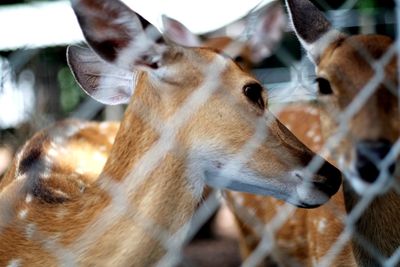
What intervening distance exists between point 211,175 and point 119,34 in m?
0.52

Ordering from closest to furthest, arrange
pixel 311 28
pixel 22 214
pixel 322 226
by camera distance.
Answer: pixel 22 214 → pixel 311 28 → pixel 322 226

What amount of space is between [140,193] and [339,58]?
118 cm

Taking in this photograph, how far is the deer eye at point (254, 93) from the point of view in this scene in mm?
2635

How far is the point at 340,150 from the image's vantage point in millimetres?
3127

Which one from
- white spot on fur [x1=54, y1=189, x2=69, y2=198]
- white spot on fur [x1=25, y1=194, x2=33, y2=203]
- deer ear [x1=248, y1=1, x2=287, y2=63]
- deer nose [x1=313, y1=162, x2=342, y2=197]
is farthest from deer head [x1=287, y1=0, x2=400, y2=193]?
deer ear [x1=248, y1=1, x2=287, y2=63]

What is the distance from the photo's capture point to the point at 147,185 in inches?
96.7

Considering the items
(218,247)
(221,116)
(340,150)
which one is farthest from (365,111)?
(218,247)

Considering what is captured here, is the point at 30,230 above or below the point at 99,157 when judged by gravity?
above

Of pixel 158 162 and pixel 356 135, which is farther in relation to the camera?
A: pixel 356 135

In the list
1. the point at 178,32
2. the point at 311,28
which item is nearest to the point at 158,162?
the point at 311,28

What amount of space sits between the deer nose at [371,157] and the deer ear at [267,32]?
2.64 metres

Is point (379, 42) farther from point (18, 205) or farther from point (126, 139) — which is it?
point (18, 205)

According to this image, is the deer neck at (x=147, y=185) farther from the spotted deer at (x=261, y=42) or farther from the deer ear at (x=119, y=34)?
the spotted deer at (x=261, y=42)

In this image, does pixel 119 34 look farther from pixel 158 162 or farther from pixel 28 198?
pixel 28 198
